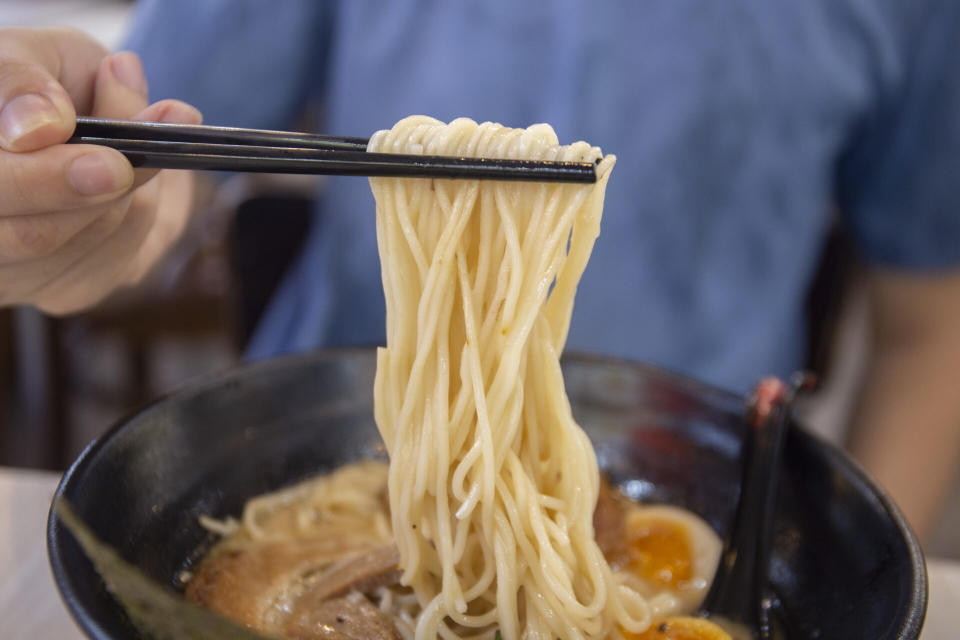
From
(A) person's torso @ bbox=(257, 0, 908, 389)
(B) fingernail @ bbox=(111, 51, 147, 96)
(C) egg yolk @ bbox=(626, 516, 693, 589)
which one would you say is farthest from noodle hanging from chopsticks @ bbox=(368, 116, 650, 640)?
(A) person's torso @ bbox=(257, 0, 908, 389)

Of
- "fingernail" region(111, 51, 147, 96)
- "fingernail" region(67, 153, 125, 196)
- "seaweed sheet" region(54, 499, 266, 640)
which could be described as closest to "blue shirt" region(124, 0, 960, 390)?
"fingernail" region(111, 51, 147, 96)

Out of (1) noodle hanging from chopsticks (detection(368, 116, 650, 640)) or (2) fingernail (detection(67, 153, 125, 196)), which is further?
(1) noodle hanging from chopsticks (detection(368, 116, 650, 640))

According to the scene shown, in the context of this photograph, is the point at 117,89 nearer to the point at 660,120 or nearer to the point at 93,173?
the point at 93,173

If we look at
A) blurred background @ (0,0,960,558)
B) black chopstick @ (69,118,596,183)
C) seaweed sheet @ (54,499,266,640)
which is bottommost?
blurred background @ (0,0,960,558)

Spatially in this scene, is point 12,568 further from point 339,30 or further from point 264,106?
point 339,30

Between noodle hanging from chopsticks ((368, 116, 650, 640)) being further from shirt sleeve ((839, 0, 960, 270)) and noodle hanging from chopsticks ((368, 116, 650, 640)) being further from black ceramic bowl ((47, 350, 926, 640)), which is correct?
shirt sleeve ((839, 0, 960, 270))

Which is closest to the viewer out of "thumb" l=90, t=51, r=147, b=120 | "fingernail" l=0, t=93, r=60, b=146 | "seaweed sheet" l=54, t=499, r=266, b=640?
"seaweed sheet" l=54, t=499, r=266, b=640

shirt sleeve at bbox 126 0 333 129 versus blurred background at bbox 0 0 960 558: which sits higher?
shirt sleeve at bbox 126 0 333 129

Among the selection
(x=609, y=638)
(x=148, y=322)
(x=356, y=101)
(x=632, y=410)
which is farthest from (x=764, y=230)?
(x=148, y=322)

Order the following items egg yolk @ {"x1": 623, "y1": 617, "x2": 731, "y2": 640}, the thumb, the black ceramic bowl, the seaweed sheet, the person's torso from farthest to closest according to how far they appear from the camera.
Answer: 1. the person's torso
2. the thumb
3. egg yolk @ {"x1": 623, "y1": 617, "x2": 731, "y2": 640}
4. the black ceramic bowl
5. the seaweed sheet
